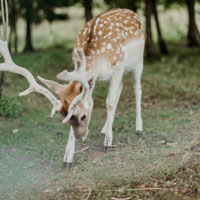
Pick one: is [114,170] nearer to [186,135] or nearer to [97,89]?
[186,135]

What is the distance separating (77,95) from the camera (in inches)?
178

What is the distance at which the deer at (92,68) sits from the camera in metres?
4.38

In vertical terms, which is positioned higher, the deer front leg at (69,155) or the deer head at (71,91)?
the deer head at (71,91)

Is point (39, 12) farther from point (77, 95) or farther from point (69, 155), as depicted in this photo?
point (77, 95)

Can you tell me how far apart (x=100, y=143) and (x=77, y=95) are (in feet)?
4.69

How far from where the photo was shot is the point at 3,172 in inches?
192

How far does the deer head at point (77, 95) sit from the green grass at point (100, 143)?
22.5 inches

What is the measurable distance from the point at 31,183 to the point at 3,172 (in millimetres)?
478

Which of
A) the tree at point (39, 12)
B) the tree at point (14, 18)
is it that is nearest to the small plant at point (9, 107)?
the tree at point (14, 18)

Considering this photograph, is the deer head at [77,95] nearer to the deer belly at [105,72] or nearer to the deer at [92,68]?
the deer at [92,68]

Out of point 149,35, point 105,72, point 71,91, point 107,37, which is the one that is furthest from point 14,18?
point 71,91

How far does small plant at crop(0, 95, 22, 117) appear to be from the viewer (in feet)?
23.2

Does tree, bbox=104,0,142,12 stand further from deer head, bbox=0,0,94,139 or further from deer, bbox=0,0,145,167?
deer head, bbox=0,0,94,139

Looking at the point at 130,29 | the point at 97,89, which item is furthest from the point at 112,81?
the point at 97,89
